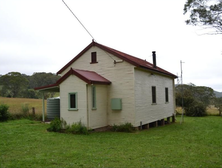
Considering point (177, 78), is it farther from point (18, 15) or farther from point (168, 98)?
point (18, 15)

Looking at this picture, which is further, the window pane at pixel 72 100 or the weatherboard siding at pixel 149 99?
the weatherboard siding at pixel 149 99

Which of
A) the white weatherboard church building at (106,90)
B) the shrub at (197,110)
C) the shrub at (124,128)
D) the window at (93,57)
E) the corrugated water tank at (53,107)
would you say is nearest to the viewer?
the white weatherboard church building at (106,90)

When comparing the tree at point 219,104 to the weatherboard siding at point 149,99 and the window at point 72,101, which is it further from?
the window at point 72,101

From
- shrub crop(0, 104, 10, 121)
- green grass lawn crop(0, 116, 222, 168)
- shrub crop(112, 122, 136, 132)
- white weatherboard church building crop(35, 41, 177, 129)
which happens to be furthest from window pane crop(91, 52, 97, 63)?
shrub crop(0, 104, 10, 121)

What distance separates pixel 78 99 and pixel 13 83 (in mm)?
45128

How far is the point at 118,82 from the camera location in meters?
13.3

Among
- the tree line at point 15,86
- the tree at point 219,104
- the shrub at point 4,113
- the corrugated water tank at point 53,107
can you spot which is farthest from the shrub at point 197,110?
the tree line at point 15,86

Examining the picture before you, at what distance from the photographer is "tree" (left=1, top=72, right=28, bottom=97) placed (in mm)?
51219

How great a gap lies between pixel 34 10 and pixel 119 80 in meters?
5.99

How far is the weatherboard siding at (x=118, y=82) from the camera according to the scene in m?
12.9

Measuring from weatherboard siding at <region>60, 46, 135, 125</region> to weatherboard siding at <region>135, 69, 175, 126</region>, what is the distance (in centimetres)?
41

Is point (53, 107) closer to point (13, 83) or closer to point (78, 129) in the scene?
point (78, 129)

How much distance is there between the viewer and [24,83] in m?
52.7

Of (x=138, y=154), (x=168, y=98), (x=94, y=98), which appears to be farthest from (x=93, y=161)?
(x=168, y=98)
